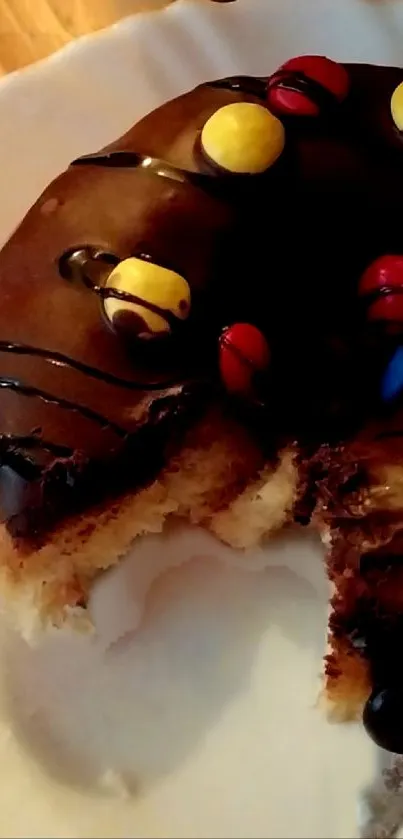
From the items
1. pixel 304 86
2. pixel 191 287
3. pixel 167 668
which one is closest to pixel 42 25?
pixel 304 86

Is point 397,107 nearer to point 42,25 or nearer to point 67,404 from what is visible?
point 67,404

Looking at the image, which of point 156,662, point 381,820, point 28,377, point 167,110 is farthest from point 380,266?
point 381,820

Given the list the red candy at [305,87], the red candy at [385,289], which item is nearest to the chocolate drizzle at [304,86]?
the red candy at [305,87]

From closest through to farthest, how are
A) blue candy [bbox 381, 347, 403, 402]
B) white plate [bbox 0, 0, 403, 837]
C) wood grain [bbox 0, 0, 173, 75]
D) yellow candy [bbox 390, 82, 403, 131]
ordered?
white plate [bbox 0, 0, 403, 837], blue candy [bbox 381, 347, 403, 402], yellow candy [bbox 390, 82, 403, 131], wood grain [bbox 0, 0, 173, 75]

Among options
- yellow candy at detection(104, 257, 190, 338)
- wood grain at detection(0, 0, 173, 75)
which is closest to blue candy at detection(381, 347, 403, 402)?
yellow candy at detection(104, 257, 190, 338)

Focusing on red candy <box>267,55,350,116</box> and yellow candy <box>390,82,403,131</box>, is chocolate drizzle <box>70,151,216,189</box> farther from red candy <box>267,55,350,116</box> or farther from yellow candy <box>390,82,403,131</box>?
Result: yellow candy <box>390,82,403,131</box>

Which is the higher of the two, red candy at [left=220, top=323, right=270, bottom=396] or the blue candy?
red candy at [left=220, top=323, right=270, bottom=396]

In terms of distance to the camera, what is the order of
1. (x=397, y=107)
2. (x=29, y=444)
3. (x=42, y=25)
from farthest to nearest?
1. (x=42, y=25)
2. (x=397, y=107)
3. (x=29, y=444)
